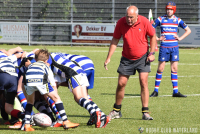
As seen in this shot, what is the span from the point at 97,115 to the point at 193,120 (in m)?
1.75

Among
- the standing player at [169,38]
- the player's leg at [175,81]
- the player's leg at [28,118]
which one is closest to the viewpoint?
the player's leg at [28,118]

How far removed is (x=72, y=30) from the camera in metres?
25.5

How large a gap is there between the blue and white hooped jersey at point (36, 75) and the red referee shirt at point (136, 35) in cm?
159

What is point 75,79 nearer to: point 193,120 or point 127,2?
point 193,120

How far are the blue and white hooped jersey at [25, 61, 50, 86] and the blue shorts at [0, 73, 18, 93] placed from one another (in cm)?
57

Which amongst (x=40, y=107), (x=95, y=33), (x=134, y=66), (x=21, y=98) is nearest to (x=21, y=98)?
(x=21, y=98)

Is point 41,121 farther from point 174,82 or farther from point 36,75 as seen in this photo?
point 174,82

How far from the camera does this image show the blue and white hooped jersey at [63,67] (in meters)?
5.29

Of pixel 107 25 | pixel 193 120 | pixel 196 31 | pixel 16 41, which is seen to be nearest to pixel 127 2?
pixel 107 25

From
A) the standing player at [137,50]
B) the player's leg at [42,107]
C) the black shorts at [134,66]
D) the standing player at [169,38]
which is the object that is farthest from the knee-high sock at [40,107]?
the standing player at [169,38]

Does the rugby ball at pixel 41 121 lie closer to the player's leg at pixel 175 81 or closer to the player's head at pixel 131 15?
the player's head at pixel 131 15

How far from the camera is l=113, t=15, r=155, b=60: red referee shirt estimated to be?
5.80m

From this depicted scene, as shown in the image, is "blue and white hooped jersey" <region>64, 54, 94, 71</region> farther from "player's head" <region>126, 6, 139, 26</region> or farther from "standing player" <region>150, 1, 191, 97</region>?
"standing player" <region>150, 1, 191, 97</region>

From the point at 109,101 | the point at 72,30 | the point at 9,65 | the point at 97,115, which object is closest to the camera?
the point at 97,115
